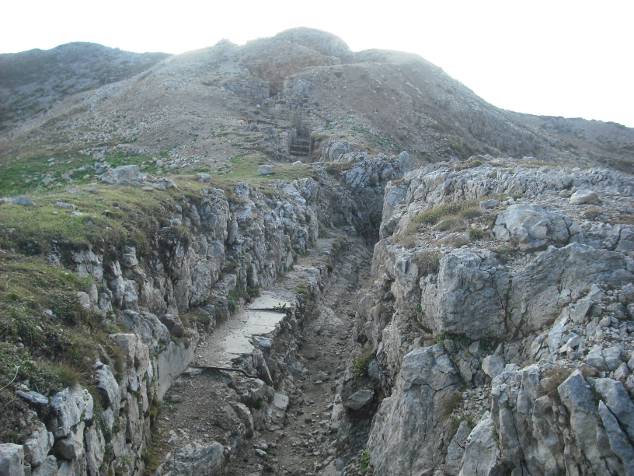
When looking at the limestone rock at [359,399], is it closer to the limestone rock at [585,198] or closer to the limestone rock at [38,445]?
the limestone rock at [585,198]

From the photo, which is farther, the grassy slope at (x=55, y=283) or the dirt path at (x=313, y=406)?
the dirt path at (x=313, y=406)

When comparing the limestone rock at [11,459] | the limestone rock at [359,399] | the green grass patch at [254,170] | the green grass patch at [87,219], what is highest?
the green grass patch at [254,170]

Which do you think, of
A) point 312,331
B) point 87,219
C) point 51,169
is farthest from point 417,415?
point 51,169

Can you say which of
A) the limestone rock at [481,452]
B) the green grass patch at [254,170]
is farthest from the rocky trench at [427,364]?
the green grass patch at [254,170]

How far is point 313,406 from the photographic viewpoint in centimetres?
2252

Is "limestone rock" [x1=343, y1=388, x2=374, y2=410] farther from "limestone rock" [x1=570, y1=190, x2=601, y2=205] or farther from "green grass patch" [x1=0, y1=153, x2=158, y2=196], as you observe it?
"green grass patch" [x1=0, y1=153, x2=158, y2=196]

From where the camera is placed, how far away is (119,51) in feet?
436

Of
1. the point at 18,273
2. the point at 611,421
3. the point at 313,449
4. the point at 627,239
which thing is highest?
the point at 627,239

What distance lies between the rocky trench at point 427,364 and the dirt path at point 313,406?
0.08 m

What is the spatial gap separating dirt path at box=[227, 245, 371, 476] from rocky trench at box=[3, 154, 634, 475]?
0.08 meters

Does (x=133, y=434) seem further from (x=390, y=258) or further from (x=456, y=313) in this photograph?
(x=390, y=258)

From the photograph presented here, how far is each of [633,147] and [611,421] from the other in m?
109

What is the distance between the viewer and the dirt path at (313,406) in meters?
18.2

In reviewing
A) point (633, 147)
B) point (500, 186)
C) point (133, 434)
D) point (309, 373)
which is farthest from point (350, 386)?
point (633, 147)
